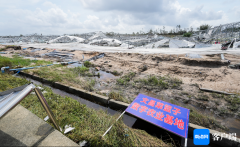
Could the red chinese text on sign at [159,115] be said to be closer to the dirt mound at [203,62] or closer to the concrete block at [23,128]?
the concrete block at [23,128]

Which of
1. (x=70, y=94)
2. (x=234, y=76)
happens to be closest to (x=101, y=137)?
(x=70, y=94)

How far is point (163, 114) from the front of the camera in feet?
11.6

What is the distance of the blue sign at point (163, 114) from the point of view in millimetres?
3092

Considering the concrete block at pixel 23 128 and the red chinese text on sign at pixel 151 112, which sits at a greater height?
the concrete block at pixel 23 128

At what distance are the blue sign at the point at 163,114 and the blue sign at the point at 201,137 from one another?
1.82 ft

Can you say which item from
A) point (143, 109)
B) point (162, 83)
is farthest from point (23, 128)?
point (162, 83)

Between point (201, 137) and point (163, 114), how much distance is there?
4.38ft

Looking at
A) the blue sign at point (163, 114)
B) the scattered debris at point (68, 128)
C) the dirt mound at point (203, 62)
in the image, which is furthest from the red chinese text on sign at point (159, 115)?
the dirt mound at point (203, 62)

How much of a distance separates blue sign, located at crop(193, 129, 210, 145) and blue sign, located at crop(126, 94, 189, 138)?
0.56 m

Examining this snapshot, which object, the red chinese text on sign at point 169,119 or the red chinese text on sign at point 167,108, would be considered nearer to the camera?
the red chinese text on sign at point 169,119

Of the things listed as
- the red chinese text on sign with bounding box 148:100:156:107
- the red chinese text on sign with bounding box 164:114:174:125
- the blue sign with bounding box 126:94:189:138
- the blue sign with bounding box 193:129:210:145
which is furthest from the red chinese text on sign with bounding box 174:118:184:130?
the red chinese text on sign with bounding box 148:100:156:107

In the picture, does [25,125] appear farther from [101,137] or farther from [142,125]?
[142,125]

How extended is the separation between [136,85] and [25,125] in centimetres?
512

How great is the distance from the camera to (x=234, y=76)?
23.7 feet
